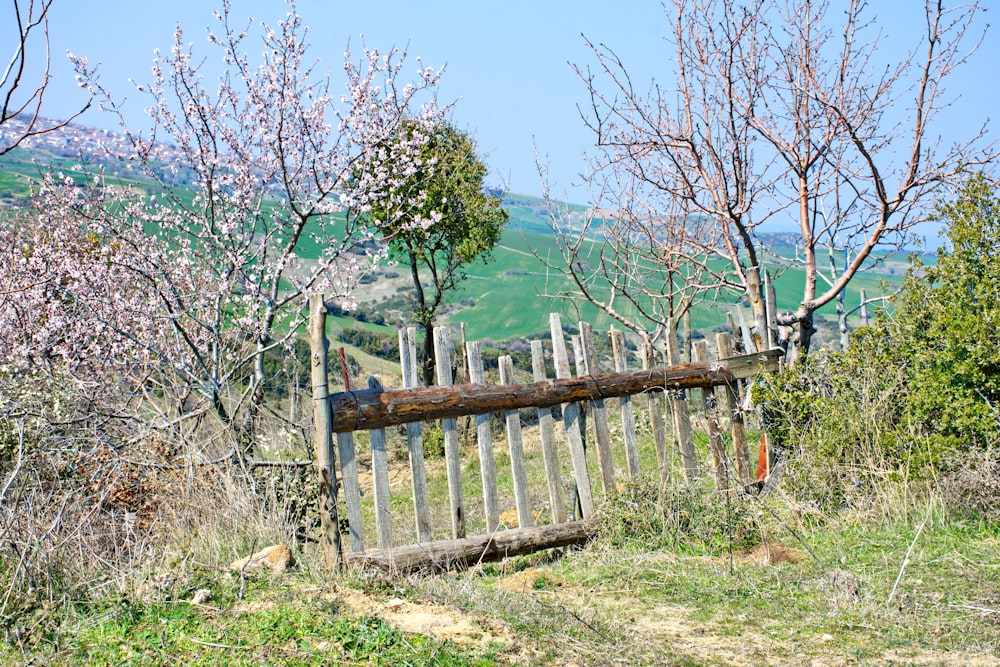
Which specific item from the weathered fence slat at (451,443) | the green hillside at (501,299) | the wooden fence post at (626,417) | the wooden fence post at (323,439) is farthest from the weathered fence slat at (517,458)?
the green hillside at (501,299)

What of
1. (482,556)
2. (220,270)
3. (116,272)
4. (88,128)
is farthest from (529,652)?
(88,128)

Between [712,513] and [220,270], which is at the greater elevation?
[220,270]

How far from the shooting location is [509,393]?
5.55m

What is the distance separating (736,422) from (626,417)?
4.05ft

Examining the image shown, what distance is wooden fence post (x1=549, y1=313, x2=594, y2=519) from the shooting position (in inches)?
235

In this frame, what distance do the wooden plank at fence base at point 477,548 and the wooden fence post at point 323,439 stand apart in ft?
0.53

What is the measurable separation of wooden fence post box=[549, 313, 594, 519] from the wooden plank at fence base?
201 mm

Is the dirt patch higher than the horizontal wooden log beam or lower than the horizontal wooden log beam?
lower

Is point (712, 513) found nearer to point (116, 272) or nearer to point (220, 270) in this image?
point (220, 270)

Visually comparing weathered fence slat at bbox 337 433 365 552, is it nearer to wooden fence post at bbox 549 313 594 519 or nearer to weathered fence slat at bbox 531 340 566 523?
weathered fence slat at bbox 531 340 566 523

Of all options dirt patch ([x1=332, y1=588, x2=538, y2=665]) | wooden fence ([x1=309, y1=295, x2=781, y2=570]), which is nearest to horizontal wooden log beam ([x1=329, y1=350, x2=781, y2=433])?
wooden fence ([x1=309, y1=295, x2=781, y2=570])

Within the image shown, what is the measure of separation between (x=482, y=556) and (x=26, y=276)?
23.8ft

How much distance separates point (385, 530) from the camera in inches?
201

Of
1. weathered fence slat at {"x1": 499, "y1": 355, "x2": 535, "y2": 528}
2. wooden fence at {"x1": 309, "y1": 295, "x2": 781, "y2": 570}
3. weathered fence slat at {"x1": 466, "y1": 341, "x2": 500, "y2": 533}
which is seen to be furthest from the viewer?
weathered fence slat at {"x1": 499, "y1": 355, "x2": 535, "y2": 528}
